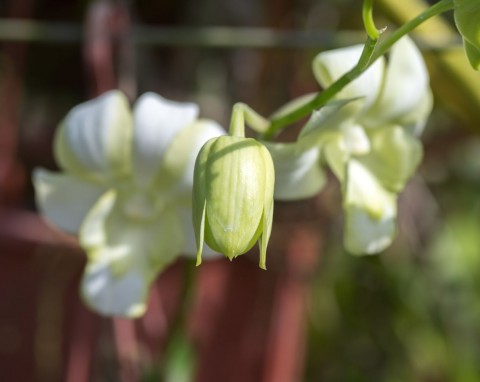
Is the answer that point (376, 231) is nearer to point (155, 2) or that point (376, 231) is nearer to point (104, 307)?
point (104, 307)

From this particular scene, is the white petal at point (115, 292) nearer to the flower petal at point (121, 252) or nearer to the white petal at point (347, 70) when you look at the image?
→ the flower petal at point (121, 252)

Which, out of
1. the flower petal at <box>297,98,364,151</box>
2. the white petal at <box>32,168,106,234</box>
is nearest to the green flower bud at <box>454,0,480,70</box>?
the flower petal at <box>297,98,364,151</box>

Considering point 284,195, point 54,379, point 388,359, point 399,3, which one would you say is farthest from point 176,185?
point 388,359

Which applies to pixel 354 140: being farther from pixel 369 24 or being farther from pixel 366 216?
pixel 369 24

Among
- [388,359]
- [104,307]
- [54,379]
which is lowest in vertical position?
[388,359]

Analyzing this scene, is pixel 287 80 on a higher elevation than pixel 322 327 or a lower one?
higher

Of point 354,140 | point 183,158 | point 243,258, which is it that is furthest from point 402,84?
point 243,258

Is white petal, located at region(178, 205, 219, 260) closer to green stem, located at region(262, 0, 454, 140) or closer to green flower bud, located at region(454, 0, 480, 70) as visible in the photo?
green stem, located at region(262, 0, 454, 140)
